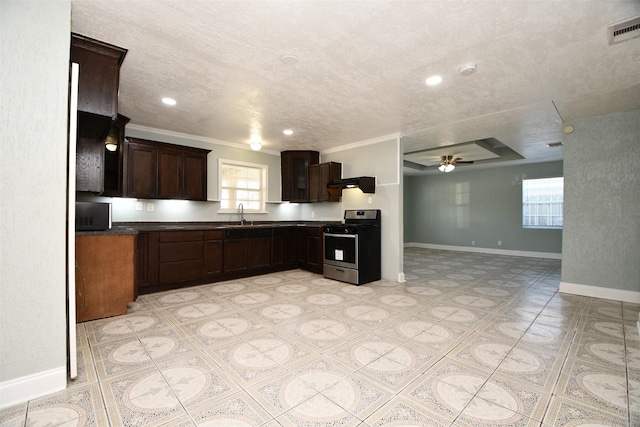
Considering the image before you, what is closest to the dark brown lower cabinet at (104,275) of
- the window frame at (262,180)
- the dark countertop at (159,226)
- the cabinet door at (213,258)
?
the dark countertop at (159,226)

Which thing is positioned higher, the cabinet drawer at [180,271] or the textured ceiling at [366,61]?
the textured ceiling at [366,61]

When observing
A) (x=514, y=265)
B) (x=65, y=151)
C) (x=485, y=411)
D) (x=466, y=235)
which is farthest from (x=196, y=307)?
(x=466, y=235)

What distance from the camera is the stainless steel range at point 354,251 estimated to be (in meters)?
4.39

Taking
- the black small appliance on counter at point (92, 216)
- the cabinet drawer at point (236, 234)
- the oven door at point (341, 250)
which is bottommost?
the oven door at point (341, 250)

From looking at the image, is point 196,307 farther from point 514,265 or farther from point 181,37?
point 514,265

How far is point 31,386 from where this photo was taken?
162cm

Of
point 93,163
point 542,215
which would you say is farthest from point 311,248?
point 542,215

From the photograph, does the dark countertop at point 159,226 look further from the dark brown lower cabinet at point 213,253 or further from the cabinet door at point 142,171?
the cabinet door at point 142,171

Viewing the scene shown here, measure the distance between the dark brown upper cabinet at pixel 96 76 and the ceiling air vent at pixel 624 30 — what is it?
3.73m

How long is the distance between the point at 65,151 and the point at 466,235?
30.0ft

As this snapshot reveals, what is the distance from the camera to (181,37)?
2139 mm

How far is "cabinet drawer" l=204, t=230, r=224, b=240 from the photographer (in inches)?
171

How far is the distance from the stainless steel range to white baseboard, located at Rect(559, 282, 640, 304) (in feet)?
8.88

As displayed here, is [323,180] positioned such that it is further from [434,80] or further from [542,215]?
[542,215]
